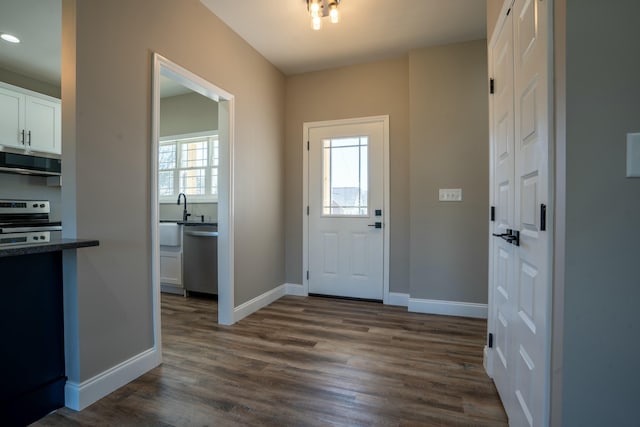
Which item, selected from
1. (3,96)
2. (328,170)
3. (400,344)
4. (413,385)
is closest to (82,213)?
(413,385)

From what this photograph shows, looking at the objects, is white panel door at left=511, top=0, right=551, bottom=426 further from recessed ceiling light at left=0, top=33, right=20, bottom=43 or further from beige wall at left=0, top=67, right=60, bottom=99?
beige wall at left=0, top=67, right=60, bottom=99

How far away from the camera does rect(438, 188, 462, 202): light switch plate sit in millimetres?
3318

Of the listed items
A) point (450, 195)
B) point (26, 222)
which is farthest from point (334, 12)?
point (26, 222)

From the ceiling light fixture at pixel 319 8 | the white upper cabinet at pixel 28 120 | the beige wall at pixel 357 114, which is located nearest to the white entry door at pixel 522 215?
the ceiling light fixture at pixel 319 8

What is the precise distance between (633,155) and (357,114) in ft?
10.4

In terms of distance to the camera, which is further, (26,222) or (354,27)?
(26,222)

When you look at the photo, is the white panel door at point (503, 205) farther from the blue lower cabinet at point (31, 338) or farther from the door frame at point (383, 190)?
the blue lower cabinet at point (31, 338)

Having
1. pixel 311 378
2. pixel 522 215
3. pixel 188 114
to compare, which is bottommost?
pixel 311 378

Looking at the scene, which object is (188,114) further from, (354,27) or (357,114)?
(354,27)

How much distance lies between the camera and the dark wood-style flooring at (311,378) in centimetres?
169

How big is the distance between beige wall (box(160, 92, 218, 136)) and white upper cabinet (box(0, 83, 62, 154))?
1.32 m

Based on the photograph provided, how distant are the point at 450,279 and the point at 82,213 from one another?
10.7 ft

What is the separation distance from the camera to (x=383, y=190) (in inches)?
147

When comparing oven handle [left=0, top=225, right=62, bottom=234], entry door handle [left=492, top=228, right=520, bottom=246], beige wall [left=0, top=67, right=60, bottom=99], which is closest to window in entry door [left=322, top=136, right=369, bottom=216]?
entry door handle [left=492, top=228, right=520, bottom=246]
